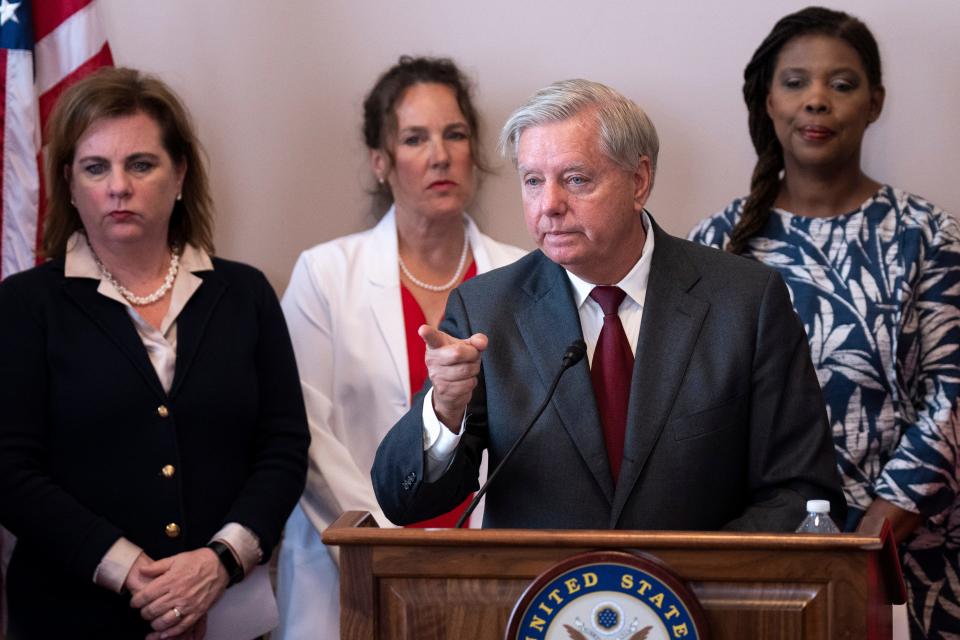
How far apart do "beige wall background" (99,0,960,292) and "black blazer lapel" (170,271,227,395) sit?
792mm

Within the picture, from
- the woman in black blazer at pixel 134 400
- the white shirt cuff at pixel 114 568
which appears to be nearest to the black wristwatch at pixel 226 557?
the woman in black blazer at pixel 134 400

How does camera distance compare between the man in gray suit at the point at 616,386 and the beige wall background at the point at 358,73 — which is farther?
the beige wall background at the point at 358,73

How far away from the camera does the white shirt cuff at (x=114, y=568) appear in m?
2.50

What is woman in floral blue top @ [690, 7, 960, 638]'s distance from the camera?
9.34 ft

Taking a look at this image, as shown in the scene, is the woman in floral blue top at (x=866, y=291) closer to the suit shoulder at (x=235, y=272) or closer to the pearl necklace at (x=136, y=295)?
the suit shoulder at (x=235, y=272)

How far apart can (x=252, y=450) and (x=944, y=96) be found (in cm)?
210

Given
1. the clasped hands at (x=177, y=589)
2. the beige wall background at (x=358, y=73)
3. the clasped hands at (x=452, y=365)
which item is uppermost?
the beige wall background at (x=358, y=73)

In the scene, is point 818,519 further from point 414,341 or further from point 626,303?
point 414,341

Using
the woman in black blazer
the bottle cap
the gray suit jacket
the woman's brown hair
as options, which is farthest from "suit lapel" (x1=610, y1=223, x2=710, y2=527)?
the woman's brown hair

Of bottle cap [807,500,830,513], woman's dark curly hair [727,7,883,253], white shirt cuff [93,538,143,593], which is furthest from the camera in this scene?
woman's dark curly hair [727,7,883,253]

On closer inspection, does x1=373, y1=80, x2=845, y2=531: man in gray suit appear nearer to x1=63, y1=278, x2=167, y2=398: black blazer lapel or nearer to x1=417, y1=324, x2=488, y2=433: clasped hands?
x1=417, y1=324, x2=488, y2=433: clasped hands

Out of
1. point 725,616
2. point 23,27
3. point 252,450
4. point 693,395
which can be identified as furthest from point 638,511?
point 23,27

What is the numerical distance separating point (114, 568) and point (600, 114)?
1305mm

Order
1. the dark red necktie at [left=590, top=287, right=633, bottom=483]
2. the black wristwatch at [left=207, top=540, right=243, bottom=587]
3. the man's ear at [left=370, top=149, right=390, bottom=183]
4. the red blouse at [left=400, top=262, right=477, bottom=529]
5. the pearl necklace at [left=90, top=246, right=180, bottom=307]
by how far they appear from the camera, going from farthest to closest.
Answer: the man's ear at [left=370, top=149, right=390, bottom=183]
the red blouse at [left=400, top=262, right=477, bottom=529]
the pearl necklace at [left=90, top=246, right=180, bottom=307]
the black wristwatch at [left=207, top=540, right=243, bottom=587]
the dark red necktie at [left=590, top=287, right=633, bottom=483]
